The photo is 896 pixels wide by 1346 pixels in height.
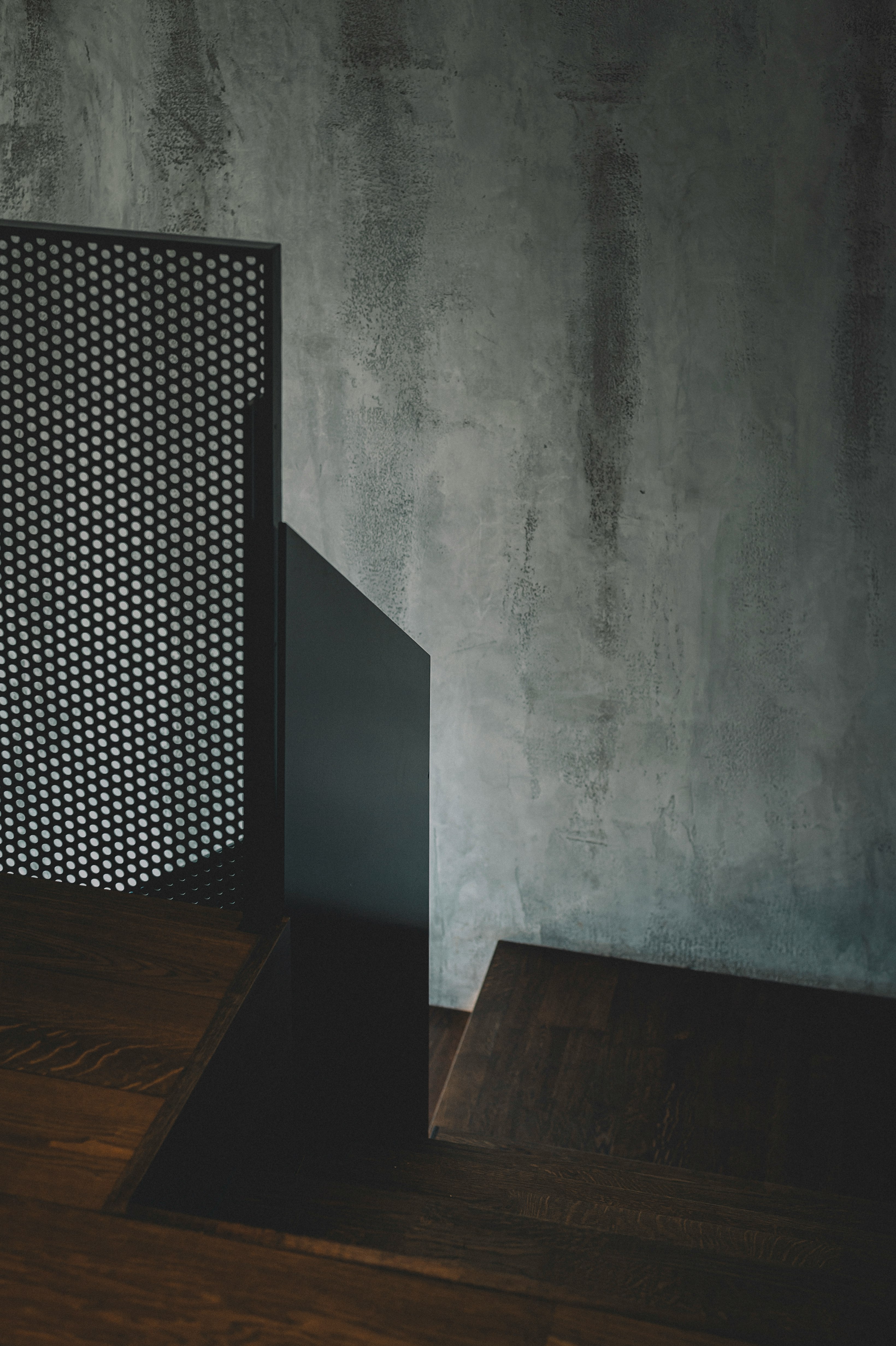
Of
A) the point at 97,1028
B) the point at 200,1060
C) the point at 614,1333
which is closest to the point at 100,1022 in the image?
the point at 97,1028

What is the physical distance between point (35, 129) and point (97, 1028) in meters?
2.73

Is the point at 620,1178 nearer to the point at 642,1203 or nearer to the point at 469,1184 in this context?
the point at 642,1203

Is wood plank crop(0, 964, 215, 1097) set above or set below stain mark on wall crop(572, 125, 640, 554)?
below

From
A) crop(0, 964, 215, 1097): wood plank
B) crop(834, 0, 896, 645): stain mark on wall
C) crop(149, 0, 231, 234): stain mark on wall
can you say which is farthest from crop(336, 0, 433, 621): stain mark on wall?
crop(0, 964, 215, 1097): wood plank

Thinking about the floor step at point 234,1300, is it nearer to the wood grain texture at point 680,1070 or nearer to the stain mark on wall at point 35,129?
the wood grain texture at point 680,1070

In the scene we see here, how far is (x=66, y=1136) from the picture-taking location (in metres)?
1.15

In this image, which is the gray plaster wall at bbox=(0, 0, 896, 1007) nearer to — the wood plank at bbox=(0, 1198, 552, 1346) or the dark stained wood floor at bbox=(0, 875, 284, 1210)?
the dark stained wood floor at bbox=(0, 875, 284, 1210)

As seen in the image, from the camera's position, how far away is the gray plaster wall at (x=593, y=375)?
2.72 m

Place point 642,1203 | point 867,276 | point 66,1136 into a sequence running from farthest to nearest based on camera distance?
1. point 867,276
2. point 642,1203
3. point 66,1136

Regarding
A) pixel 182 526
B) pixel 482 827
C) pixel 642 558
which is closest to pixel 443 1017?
pixel 482 827

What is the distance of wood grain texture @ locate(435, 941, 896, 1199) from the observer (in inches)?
110

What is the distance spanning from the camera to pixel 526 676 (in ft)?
10.7

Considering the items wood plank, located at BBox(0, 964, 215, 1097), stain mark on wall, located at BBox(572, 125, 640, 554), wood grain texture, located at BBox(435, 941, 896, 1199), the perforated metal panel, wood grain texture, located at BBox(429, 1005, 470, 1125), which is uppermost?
stain mark on wall, located at BBox(572, 125, 640, 554)

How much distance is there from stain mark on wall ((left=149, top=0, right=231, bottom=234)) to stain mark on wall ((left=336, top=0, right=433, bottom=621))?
13.7 inches
